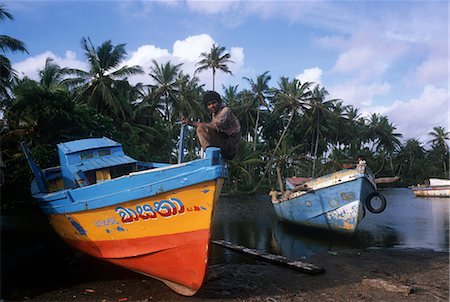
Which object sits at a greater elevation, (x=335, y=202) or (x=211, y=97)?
(x=211, y=97)

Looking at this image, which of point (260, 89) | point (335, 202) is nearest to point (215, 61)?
point (260, 89)

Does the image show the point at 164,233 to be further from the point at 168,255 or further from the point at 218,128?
the point at 218,128

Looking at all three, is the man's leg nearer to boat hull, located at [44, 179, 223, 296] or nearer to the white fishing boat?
boat hull, located at [44, 179, 223, 296]

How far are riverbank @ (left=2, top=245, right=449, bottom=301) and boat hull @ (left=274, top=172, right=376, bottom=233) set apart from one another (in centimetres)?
371

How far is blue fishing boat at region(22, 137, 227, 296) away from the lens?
18.9ft

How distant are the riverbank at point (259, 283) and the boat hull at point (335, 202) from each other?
3.71 m

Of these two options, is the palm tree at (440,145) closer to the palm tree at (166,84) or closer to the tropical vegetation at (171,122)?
the tropical vegetation at (171,122)

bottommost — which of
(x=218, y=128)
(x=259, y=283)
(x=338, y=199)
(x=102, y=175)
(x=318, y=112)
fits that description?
(x=259, y=283)

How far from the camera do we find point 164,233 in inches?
241

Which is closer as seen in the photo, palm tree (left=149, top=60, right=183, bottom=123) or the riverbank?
the riverbank

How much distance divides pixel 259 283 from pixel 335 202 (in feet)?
23.4

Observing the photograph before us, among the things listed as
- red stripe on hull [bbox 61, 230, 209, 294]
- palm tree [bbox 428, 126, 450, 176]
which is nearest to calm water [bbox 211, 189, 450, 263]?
red stripe on hull [bbox 61, 230, 209, 294]

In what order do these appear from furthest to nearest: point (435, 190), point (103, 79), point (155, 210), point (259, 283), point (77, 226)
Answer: point (435, 190) < point (103, 79) < point (77, 226) < point (259, 283) < point (155, 210)

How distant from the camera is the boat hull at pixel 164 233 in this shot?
5.80m
